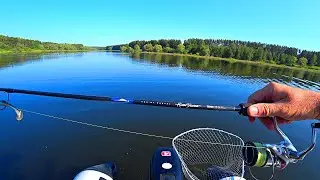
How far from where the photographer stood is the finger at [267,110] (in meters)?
2.50

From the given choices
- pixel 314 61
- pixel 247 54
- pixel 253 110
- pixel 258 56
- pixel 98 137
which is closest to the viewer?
pixel 253 110

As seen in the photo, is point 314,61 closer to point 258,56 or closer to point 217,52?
point 258,56

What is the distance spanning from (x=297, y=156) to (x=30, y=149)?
32.3 feet

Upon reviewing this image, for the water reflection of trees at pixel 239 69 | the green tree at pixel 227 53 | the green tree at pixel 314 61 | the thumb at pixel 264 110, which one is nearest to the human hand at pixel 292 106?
the thumb at pixel 264 110

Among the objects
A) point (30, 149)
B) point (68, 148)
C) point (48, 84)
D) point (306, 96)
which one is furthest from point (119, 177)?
point (48, 84)

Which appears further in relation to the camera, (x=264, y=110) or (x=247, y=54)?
(x=247, y=54)

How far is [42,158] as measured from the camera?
353 inches

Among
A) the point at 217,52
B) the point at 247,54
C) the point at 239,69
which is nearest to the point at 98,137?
the point at 239,69

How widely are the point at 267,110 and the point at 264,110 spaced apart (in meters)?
0.03

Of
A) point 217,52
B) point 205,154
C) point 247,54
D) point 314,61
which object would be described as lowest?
point 205,154

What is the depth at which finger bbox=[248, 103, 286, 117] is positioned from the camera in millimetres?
2500

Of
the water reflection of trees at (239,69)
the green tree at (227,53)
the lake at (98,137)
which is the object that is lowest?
the lake at (98,137)

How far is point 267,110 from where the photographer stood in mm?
2543

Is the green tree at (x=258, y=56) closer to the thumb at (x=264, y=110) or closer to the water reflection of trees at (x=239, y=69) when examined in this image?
the water reflection of trees at (x=239, y=69)
